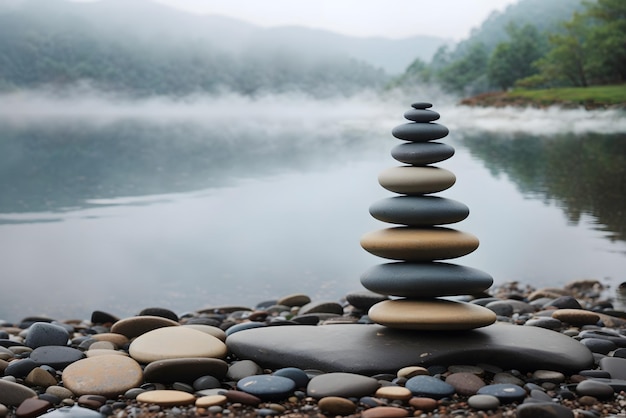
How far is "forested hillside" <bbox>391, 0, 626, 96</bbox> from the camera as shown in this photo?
1859 centimetres

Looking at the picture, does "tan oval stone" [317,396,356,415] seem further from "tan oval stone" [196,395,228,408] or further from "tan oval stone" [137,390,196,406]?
"tan oval stone" [137,390,196,406]

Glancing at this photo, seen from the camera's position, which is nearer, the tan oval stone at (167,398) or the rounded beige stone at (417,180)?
the tan oval stone at (167,398)

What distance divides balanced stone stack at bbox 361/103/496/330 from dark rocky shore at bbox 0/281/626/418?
17 cm

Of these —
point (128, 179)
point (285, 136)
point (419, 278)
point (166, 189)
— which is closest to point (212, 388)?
point (419, 278)

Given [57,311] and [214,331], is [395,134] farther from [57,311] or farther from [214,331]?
[57,311]

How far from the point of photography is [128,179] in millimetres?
18078

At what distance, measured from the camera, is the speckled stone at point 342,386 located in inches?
155

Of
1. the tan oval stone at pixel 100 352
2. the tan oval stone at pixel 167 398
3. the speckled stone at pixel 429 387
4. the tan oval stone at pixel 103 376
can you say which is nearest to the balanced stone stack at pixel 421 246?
the speckled stone at pixel 429 387

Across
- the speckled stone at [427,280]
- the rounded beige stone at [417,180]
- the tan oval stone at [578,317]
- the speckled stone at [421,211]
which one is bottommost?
the tan oval stone at [578,317]

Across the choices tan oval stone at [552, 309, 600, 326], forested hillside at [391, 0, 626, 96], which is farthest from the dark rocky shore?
forested hillside at [391, 0, 626, 96]

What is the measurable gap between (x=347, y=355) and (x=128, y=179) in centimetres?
1448

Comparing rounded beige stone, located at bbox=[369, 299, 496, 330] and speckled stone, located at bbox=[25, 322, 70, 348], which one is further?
speckled stone, located at bbox=[25, 322, 70, 348]

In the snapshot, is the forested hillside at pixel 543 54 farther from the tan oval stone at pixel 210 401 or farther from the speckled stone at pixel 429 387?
the tan oval stone at pixel 210 401

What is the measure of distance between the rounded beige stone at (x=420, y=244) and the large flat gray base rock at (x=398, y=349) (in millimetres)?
478
